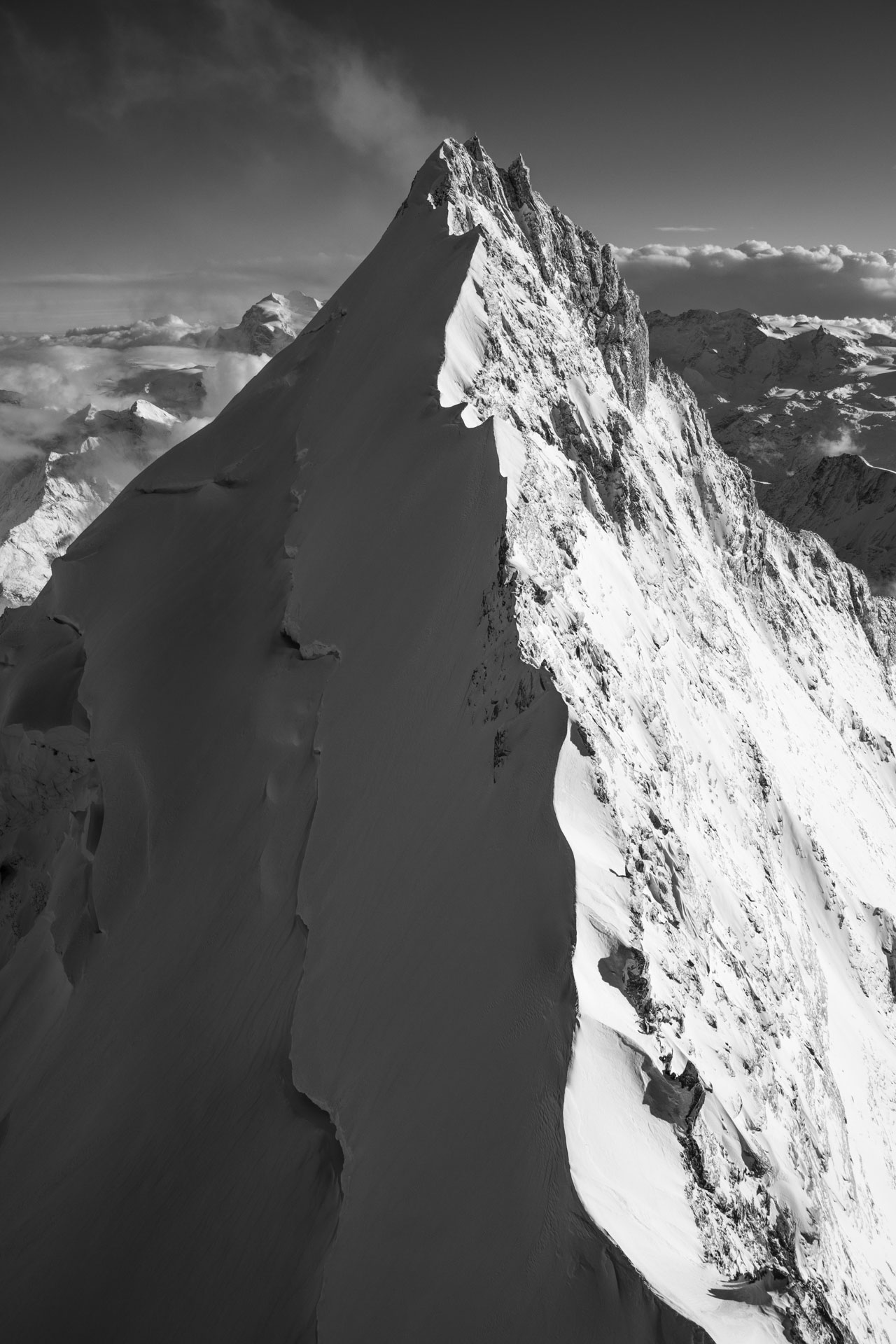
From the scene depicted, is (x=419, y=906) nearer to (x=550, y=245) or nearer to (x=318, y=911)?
(x=318, y=911)

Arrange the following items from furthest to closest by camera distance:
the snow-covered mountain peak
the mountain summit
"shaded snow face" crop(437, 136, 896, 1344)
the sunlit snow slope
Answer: the snow-covered mountain peak, "shaded snow face" crop(437, 136, 896, 1344), the mountain summit, the sunlit snow slope

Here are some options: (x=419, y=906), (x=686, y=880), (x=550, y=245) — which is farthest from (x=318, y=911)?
(x=550, y=245)

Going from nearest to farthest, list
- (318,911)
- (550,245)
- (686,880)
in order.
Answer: (318,911)
(686,880)
(550,245)

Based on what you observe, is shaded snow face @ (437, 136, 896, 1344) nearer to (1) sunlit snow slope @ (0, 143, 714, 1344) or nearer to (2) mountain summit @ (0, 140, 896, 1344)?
(2) mountain summit @ (0, 140, 896, 1344)

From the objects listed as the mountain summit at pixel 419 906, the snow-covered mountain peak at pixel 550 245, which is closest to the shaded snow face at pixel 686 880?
the mountain summit at pixel 419 906

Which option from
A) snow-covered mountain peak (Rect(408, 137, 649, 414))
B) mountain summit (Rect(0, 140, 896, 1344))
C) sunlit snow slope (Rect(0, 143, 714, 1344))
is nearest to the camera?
sunlit snow slope (Rect(0, 143, 714, 1344))

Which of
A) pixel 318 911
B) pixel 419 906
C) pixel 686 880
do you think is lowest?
pixel 318 911

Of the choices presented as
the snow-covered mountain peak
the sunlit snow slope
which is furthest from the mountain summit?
the snow-covered mountain peak

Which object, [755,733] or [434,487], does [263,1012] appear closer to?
[434,487]
